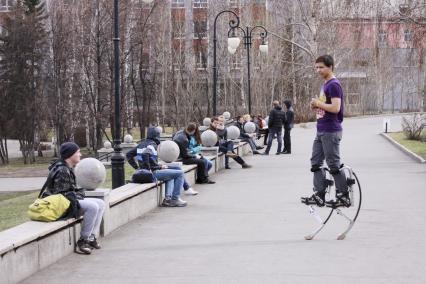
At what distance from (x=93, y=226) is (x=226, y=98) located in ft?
→ 167

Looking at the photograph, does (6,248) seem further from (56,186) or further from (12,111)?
(12,111)

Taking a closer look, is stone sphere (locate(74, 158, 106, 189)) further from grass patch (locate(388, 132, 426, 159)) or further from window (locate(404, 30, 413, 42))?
grass patch (locate(388, 132, 426, 159))

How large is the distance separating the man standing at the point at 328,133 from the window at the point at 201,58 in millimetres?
52119

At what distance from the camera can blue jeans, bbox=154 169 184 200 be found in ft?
43.5

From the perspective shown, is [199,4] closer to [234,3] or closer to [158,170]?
[234,3]

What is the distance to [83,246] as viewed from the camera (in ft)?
28.6

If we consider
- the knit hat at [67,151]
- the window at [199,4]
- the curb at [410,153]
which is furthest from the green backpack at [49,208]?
the window at [199,4]

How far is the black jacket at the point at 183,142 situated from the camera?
16516 mm

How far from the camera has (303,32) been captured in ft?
200

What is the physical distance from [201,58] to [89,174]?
2191 inches

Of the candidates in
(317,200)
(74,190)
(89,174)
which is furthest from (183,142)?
Result: (74,190)

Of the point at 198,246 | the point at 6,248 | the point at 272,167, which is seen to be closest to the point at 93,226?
the point at 198,246

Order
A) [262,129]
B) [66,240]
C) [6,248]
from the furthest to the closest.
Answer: [262,129], [66,240], [6,248]

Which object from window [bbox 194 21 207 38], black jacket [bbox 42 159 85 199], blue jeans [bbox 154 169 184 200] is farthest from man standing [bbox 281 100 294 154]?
window [bbox 194 21 207 38]
